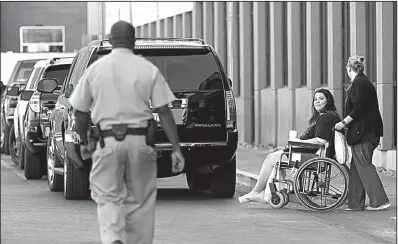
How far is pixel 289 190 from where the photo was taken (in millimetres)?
15055

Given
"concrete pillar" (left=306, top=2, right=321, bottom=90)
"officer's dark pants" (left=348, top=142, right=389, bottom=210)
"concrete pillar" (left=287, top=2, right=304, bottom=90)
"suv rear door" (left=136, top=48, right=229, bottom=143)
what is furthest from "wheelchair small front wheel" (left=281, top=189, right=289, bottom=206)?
"concrete pillar" (left=287, top=2, right=304, bottom=90)

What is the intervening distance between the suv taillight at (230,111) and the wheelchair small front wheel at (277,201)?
1.06 m

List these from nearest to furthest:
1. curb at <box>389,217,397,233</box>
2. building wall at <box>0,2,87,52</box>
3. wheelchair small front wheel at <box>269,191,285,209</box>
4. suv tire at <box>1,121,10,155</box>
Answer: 1. curb at <box>389,217,397,233</box>
2. wheelchair small front wheel at <box>269,191,285,209</box>
3. suv tire at <box>1,121,10,155</box>
4. building wall at <box>0,2,87,52</box>

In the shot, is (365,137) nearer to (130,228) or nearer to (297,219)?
(297,219)

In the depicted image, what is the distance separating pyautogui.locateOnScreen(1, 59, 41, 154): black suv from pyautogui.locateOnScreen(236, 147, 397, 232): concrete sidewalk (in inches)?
180

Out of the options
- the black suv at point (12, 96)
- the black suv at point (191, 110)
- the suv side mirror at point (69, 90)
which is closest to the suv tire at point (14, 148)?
the black suv at point (12, 96)

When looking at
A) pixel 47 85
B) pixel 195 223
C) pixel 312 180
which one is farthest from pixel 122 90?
pixel 47 85

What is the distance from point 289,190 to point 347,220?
46.1 inches

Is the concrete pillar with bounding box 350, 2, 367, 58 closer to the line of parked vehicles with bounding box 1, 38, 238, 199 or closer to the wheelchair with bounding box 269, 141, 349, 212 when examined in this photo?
the line of parked vehicles with bounding box 1, 38, 238, 199

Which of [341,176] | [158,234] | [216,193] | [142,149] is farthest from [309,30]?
[142,149]

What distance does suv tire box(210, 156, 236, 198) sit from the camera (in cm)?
1643

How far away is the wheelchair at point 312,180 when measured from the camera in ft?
48.3

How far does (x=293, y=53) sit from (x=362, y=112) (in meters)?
13.7

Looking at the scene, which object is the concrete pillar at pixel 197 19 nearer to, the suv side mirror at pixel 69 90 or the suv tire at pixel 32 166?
the suv tire at pixel 32 166
